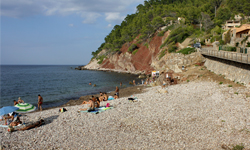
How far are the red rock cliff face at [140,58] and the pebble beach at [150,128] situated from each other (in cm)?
4337

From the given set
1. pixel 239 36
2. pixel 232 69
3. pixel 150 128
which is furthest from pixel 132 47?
pixel 150 128

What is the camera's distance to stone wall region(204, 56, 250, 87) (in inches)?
745

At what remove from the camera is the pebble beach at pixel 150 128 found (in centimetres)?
991

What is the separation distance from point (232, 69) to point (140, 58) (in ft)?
152

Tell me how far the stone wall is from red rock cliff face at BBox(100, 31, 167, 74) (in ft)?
102

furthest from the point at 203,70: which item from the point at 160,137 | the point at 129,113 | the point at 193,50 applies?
the point at 160,137

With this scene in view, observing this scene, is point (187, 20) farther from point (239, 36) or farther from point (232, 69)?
point (232, 69)

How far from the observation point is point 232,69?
22.1 metres

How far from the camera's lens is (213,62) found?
28.9m

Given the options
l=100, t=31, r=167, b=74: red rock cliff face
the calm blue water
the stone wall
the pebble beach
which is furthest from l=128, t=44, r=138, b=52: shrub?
the pebble beach

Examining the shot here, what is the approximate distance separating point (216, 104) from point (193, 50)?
2303 cm

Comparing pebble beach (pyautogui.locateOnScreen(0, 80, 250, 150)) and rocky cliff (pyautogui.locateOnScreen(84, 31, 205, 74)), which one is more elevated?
rocky cliff (pyautogui.locateOnScreen(84, 31, 205, 74))

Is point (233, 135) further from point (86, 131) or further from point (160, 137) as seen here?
point (86, 131)

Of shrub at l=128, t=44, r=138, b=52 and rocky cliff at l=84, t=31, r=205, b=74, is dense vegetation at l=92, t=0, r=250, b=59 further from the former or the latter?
rocky cliff at l=84, t=31, r=205, b=74
